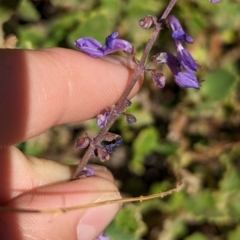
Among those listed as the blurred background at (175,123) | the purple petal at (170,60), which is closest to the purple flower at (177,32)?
the purple petal at (170,60)

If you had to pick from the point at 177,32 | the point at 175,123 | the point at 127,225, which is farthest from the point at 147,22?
the point at 175,123

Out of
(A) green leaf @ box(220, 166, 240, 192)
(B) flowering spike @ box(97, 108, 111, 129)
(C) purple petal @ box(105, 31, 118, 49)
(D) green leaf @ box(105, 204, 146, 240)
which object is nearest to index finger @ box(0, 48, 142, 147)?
(B) flowering spike @ box(97, 108, 111, 129)

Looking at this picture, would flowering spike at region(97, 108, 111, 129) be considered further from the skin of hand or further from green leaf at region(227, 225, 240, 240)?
green leaf at region(227, 225, 240, 240)

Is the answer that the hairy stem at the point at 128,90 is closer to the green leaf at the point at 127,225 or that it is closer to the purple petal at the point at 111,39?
the purple petal at the point at 111,39

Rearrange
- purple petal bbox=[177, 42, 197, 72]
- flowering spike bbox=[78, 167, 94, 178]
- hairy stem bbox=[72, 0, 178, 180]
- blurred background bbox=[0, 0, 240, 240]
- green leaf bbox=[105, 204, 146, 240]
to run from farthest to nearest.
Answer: blurred background bbox=[0, 0, 240, 240] → green leaf bbox=[105, 204, 146, 240] → flowering spike bbox=[78, 167, 94, 178] → purple petal bbox=[177, 42, 197, 72] → hairy stem bbox=[72, 0, 178, 180]

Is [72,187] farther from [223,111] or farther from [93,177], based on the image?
[223,111]

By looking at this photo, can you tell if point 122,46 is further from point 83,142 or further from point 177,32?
point 83,142
